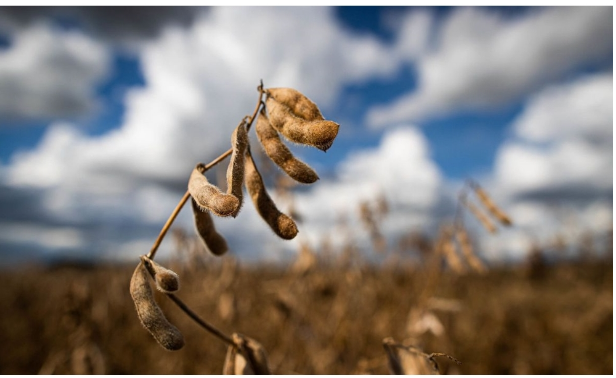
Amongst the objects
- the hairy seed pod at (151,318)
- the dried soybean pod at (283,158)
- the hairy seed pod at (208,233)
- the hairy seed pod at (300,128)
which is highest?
the hairy seed pod at (300,128)

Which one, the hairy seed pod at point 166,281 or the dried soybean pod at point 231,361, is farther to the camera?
the dried soybean pod at point 231,361

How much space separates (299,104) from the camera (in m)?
1.34

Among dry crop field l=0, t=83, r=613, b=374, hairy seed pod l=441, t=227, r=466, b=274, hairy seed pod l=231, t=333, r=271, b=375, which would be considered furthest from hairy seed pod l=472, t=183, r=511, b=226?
hairy seed pod l=231, t=333, r=271, b=375

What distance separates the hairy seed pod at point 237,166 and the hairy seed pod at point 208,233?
255 mm

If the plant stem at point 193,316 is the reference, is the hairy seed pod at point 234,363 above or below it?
below

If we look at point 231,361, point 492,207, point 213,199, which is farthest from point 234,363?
point 492,207

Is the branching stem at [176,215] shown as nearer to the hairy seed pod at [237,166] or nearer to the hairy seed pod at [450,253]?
the hairy seed pod at [237,166]

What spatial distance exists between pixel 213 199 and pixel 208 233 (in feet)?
1.19

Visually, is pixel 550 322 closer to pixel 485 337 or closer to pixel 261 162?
pixel 485 337

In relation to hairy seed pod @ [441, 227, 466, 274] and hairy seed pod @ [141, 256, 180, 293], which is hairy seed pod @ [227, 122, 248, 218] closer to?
hairy seed pod @ [141, 256, 180, 293]

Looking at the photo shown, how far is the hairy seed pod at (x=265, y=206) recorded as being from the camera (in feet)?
4.25

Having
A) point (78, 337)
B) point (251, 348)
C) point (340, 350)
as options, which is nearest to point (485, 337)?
point (340, 350)

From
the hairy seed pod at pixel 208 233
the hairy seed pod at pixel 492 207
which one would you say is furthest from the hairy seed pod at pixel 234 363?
Answer: the hairy seed pod at pixel 492 207

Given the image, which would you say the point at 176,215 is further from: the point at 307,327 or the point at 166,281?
the point at 307,327
